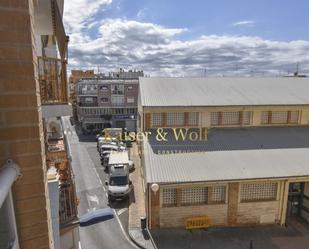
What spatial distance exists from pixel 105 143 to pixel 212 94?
17942 mm

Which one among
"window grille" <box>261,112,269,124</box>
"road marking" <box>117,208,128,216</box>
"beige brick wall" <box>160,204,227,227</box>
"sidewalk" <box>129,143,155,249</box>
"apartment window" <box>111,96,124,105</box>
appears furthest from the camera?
"apartment window" <box>111,96,124,105</box>

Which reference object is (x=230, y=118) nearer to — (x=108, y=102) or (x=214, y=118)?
(x=214, y=118)

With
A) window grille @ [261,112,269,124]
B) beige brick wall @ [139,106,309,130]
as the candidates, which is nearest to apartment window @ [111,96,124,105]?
beige brick wall @ [139,106,309,130]

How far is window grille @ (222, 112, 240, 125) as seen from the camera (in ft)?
66.7

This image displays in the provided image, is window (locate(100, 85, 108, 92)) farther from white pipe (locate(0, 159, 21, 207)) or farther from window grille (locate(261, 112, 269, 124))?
white pipe (locate(0, 159, 21, 207))

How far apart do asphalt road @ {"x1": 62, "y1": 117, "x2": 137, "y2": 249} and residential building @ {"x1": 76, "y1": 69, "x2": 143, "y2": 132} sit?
1248cm

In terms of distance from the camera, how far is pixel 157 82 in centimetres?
2389

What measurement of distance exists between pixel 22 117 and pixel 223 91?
21.8 metres

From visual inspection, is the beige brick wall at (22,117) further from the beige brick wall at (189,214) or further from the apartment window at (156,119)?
the apartment window at (156,119)

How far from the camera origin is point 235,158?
1641 cm

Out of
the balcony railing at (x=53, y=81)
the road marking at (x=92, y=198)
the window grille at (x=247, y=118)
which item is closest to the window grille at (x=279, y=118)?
the window grille at (x=247, y=118)

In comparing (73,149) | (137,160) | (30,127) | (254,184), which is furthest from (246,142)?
(73,149)

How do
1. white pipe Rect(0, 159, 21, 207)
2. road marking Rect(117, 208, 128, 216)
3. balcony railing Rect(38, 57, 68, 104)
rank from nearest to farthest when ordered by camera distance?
white pipe Rect(0, 159, 21, 207) < balcony railing Rect(38, 57, 68, 104) < road marking Rect(117, 208, 128, 216)

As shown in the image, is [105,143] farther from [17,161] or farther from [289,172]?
[17,161]
